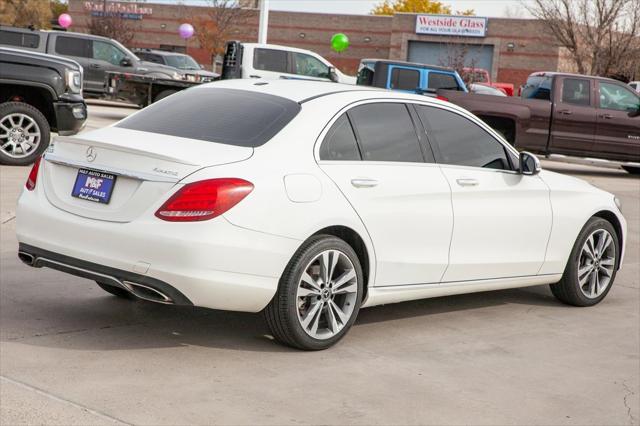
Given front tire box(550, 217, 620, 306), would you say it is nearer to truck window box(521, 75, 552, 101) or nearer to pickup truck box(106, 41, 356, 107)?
truck window box(521, 75, 552, 101)

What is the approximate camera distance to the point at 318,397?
5.11 m

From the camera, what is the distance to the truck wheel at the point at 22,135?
13102 millimetres

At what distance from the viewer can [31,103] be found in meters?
13.6

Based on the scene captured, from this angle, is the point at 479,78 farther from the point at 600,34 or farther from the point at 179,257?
the point at 179,257

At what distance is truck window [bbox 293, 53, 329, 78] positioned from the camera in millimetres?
23562

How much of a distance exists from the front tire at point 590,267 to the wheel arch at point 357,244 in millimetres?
2135

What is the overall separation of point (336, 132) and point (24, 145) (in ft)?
26.1

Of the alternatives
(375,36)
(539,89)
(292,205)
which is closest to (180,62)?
(539,89)

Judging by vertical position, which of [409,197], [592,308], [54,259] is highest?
[409,197]

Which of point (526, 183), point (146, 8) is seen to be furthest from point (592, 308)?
point (146, 8)

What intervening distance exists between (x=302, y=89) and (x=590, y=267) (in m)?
2.77

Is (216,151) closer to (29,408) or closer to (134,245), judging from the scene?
(134,245)

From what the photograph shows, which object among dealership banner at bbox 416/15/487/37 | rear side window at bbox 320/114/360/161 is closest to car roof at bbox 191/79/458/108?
rear side window at bbox 320/114/360/161

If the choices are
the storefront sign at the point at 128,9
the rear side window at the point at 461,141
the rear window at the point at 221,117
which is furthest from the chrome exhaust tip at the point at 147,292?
the storefront sign at the point at 128,9
